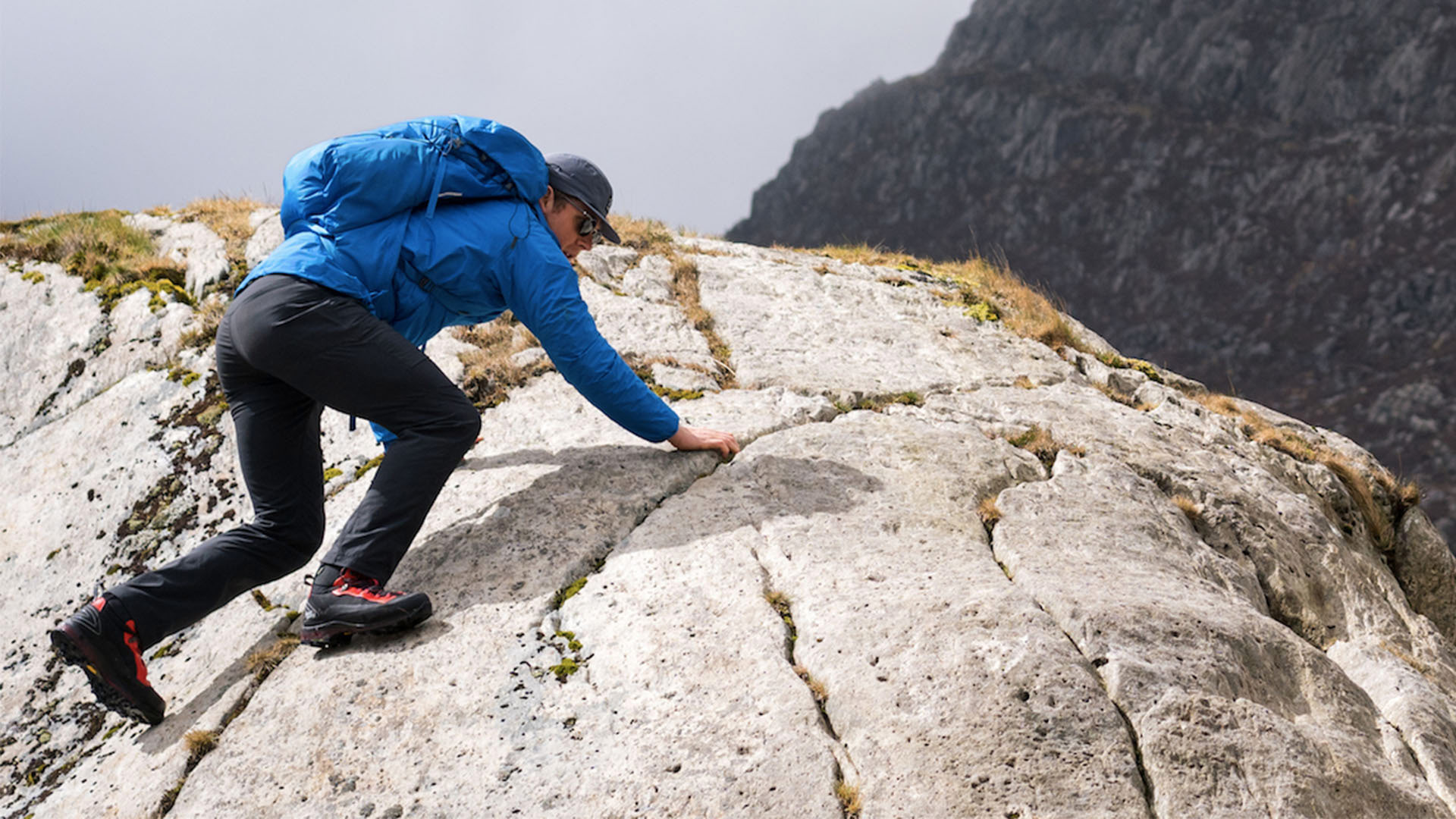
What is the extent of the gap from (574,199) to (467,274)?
0.78m

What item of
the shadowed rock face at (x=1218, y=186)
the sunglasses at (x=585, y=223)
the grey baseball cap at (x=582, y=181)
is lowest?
the shadowed rock face at (x=1218, y=186)

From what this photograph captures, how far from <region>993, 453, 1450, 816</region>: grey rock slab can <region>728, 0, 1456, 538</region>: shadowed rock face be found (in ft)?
190

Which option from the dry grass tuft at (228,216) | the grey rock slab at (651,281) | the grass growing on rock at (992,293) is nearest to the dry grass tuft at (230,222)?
the dry grass tuft at (228,216)

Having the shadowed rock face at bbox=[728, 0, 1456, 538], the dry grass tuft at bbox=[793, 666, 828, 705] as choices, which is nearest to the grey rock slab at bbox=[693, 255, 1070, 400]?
the dry grass tuft at bbox=[793, 666, 828, 705]

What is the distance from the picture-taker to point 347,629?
4.50 metres

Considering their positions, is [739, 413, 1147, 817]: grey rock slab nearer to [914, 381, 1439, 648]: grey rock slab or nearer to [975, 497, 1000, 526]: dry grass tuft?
[975, 497, 1000, 526]: dry grass tuft

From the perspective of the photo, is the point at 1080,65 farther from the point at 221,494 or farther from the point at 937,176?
the point at 221,494

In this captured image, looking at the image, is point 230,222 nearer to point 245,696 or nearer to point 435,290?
point 435,290

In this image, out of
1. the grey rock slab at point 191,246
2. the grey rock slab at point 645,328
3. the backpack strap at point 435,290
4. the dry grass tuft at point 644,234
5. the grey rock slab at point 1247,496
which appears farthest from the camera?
the dry grass tuft at point 644,234

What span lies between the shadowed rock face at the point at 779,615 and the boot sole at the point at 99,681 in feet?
0.55

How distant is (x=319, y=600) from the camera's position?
4523 mm

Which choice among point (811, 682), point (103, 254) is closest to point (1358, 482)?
point (811, 682)

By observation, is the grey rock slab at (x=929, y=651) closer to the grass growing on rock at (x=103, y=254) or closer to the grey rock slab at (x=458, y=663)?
the grey rock slab at (x=458, y=663)

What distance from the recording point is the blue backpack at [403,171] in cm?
471
